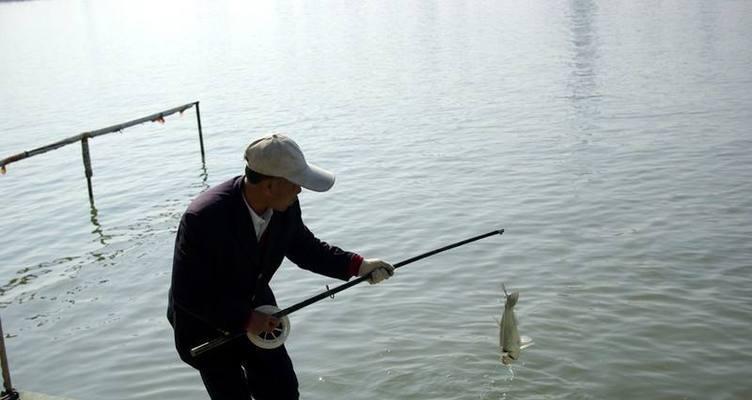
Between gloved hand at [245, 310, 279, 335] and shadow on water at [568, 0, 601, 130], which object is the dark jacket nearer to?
gloved hand at [245, 310, 279, 335]

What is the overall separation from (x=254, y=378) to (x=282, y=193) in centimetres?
105

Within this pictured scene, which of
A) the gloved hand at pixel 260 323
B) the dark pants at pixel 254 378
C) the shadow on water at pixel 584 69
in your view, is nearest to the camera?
the gloved hand at pixel 260 323

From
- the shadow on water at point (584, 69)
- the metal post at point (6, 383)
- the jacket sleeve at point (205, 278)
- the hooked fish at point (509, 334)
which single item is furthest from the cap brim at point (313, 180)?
the shadow on water at point (584, 69)

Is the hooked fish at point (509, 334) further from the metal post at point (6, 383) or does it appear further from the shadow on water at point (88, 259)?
the shadow on water at point (88, 259)

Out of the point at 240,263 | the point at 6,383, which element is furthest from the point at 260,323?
the point at 6,383

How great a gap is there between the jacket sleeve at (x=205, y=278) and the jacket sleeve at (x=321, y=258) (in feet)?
2.02

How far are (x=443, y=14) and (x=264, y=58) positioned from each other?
70.2 ft

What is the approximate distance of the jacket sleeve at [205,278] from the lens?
4184mm

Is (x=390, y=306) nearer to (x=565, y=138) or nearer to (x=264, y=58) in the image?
(x=565, y=138)

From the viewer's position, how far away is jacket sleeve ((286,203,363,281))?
4.88 m

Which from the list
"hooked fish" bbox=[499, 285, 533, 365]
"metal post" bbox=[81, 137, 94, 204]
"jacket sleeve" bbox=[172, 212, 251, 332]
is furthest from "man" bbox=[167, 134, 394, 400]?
"metal post" bbox=[81, 137, 94, 204]

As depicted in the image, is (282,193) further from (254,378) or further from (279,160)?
(254,378)

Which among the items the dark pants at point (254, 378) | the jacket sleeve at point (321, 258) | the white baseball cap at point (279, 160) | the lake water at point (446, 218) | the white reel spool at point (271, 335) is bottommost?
the lake water at point (446, 218)

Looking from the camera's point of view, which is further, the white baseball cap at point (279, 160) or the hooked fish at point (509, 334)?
the hooked fish at point (509, 334)
